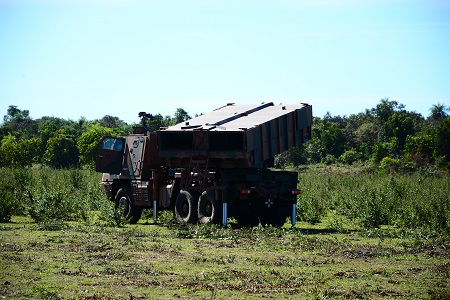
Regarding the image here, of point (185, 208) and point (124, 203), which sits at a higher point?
point (124, 203)

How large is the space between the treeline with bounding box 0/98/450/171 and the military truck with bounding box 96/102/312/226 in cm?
3824

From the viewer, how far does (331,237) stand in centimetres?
2244

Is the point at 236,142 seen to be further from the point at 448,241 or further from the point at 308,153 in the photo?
the point at 308,153

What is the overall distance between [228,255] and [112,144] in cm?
1115

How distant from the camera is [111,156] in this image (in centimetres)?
2844

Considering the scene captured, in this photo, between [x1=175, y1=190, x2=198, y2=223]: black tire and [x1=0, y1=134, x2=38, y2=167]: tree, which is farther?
[x1=0, y1=134, x2=38, y2=167]: tree

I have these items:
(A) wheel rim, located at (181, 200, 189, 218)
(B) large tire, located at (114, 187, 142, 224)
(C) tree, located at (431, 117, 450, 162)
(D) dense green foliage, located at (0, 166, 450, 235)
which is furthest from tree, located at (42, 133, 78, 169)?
(A) wheel rim, located at (181, 200, 189, 218)

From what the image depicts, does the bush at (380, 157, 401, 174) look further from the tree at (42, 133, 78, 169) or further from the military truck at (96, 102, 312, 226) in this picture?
the military truck at (96, 102, 312, 226)

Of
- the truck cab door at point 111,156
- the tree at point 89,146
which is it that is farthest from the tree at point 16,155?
the truck cab door at point 111,156

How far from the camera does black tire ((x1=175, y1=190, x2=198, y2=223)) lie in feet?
83.0

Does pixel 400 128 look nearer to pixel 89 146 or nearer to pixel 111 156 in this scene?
pixel 89 146

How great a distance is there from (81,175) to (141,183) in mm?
21828

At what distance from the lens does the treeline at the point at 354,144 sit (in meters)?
68.6

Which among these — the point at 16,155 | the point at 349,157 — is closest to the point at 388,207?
the point at 349,157
